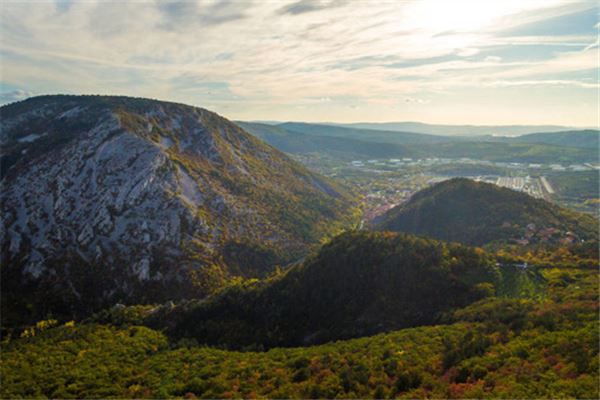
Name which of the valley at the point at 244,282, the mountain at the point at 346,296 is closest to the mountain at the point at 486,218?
the valley at the point at 244,282

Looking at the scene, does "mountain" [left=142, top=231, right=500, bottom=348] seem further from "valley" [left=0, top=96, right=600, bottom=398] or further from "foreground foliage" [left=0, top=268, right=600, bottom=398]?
"foreground foliage" [left=0, top=268, right=600, bottom=398]

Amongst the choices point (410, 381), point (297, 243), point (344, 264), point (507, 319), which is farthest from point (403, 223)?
point (410, 381)

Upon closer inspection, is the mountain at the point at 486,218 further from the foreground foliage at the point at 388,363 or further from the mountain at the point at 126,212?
the foreground foliage at the point at 388,363

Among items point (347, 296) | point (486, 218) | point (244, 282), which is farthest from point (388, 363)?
point (486, 218)

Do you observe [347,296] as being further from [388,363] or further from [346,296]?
[388,363]

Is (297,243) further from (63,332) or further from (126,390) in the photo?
(126,390)

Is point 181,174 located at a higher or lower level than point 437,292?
higher
